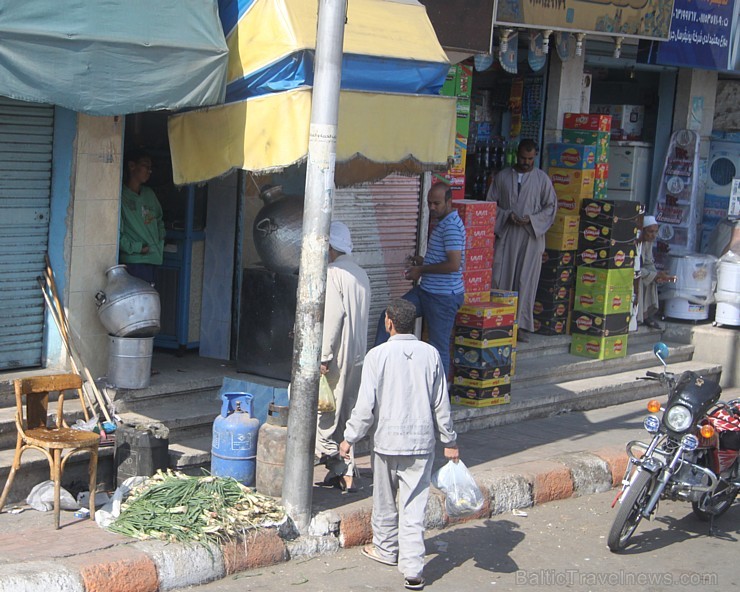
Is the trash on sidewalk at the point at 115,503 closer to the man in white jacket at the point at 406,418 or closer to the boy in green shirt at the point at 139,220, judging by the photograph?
the man in white jacket at the point at 406,418

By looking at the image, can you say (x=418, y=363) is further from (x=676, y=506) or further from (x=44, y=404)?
(x=676, y=506)

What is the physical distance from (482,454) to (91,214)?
3.49 metres

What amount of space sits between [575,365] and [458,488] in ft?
16.0

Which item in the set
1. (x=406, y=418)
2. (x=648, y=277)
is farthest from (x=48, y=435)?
(x=648, y=277)

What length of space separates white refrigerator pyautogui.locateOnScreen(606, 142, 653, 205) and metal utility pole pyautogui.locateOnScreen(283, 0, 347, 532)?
26.1ft

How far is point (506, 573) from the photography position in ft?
21.0

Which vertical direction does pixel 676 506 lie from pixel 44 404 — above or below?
below

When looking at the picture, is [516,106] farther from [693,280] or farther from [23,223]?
[23,223]

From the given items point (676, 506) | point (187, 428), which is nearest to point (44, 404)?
point (187, 428)

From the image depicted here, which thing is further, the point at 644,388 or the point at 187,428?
the point at 644,388

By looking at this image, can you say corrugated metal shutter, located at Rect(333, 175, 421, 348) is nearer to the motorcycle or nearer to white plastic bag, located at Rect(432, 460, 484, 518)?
the motorcycle

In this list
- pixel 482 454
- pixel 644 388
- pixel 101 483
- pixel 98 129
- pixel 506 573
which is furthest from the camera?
pixel 644 388

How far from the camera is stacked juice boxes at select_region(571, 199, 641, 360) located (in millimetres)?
10961

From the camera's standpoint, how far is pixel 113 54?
6.48m
